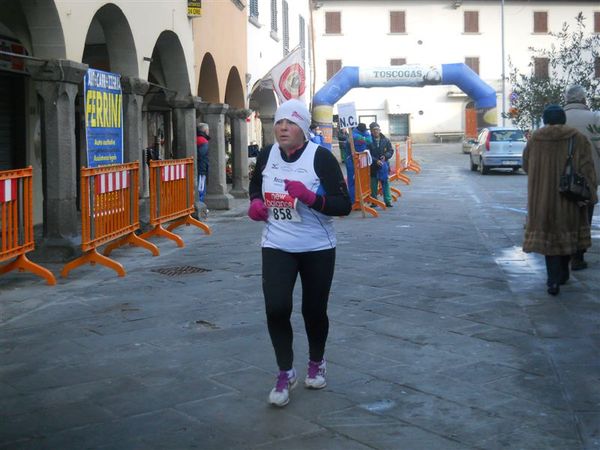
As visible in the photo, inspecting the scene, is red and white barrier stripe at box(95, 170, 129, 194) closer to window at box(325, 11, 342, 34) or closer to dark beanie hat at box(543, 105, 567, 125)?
dark beanie hat at box(543, 105, 567, 125)

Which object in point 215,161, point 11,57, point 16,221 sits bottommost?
point 16,221

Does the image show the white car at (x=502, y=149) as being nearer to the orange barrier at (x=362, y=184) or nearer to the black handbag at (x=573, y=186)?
the orange barrier at (x=362, y=184)

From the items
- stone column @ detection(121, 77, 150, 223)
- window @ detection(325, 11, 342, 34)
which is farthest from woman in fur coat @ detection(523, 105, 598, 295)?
window @ detection(325, 11, 342, 34)

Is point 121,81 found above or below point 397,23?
below

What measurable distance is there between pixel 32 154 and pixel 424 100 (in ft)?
144

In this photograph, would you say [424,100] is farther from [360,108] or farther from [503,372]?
[503,372]

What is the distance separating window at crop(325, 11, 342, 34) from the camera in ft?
185

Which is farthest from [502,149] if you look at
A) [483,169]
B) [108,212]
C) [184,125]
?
[108,212]

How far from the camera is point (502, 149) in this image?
2883 centimetres

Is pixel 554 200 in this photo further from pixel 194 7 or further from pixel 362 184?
pixel 194 7

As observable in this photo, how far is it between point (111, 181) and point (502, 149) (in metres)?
20.8

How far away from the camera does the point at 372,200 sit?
16969 mm

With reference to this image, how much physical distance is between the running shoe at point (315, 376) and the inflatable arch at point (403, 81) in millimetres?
31201

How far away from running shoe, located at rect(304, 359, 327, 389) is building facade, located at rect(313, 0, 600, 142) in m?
50.9
